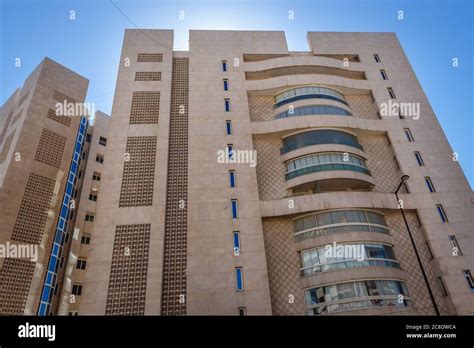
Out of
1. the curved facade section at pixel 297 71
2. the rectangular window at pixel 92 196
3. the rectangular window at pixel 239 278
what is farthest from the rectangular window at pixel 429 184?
the rectangular window at pixel 92 196

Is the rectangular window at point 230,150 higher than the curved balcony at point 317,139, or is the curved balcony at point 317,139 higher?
the curved balcony at point 317,139

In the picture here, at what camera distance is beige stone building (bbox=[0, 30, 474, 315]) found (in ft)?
64.7

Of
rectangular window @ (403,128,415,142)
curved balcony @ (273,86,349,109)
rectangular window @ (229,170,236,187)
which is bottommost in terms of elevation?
rectangular window @ (229,170,236,187)

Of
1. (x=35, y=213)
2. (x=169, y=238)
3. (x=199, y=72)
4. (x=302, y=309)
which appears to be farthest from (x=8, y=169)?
(x=302, y=309)

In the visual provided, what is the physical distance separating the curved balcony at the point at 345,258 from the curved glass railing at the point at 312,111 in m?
12.0

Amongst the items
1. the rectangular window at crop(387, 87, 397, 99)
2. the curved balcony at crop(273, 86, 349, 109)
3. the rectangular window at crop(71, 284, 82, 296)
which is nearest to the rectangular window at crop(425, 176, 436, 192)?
the rectangular window at crop(387, 87, 397, 99)

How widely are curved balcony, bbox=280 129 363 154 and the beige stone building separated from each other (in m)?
0.12

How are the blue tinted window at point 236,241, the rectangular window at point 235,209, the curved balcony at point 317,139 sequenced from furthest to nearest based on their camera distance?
the curved balcony at point 317,139 < the rectangular window at point 235,209 < the blue tinted window at point 236,241

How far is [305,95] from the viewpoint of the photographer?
28.5 metres

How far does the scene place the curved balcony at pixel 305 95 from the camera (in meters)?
28.5

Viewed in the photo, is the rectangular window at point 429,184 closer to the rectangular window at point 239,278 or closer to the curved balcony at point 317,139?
the curved balcony at point 317,139

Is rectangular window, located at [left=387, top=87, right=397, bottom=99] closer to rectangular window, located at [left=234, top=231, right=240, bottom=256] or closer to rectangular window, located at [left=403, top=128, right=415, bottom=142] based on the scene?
rectangular window, located at [left=403, top=128, right=415, bottom=142]
